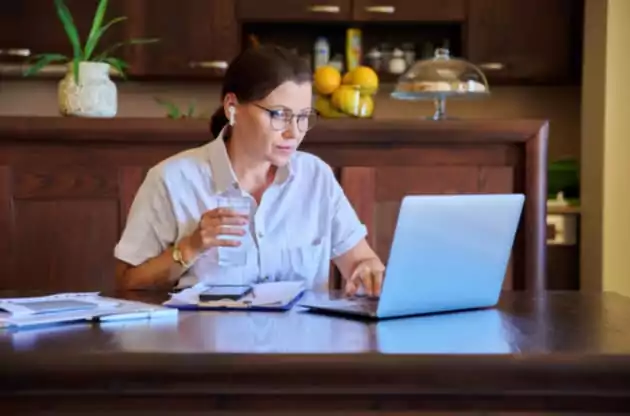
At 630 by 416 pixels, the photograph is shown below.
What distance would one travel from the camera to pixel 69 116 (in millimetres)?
2705

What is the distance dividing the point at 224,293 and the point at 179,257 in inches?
10.5

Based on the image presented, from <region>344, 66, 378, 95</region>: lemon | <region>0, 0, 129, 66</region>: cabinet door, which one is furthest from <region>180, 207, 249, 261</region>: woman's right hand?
<region>0, 0, 129, 66</region>: cabinet door

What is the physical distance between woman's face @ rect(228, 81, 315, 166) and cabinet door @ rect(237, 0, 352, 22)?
1589 millimetres

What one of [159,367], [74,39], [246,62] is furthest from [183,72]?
[159,367]

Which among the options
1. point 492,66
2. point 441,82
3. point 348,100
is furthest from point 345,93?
point 492,66

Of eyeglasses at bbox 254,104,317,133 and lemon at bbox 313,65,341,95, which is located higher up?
lemon at bbox 313,65,341,95

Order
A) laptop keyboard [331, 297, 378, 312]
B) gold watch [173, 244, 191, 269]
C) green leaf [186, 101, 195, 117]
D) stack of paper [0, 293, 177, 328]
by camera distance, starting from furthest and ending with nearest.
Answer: green leaf [186, 101, 195, 117] < gold watch [173, 244, 191, 269] < laptop keyboard [331, 297, 378, 312] < stack of paper [0, 293, 177, 328]

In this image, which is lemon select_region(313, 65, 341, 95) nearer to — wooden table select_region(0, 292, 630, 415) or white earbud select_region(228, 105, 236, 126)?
white earbud select_region(228, 105, 236, 126)

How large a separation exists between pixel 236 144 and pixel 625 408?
1.14 metres

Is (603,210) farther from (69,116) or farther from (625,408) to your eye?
(625,408)

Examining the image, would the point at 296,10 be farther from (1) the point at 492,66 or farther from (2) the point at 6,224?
(2) the point at 6,224

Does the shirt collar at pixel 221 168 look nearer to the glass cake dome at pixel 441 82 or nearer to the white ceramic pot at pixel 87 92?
the white ceramic pot at pixel 87 92

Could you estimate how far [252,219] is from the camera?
6.40 feet

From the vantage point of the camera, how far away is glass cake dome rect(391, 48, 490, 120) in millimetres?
2812
